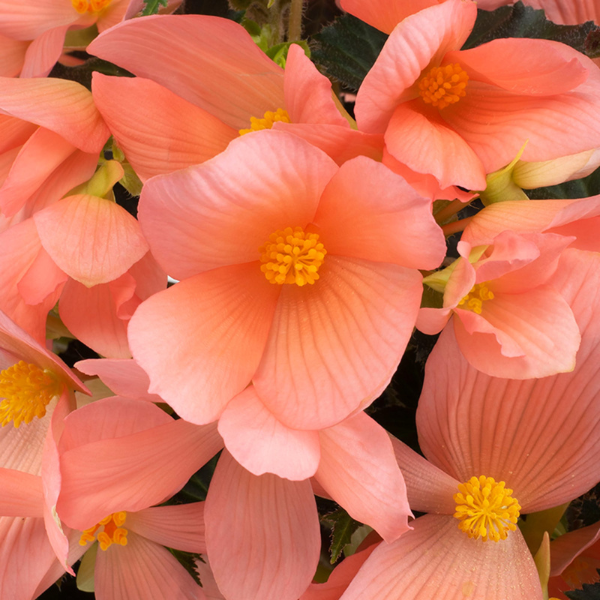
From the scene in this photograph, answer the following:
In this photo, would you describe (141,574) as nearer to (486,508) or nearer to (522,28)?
(486,508)

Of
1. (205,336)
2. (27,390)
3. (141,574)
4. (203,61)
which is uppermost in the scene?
(203,61)

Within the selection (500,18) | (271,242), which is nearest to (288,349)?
(271,242)

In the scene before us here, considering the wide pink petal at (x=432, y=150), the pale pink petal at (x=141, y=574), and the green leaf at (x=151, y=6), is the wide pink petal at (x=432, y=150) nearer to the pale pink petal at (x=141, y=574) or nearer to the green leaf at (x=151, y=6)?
the green leaf at (x=151, y=6)

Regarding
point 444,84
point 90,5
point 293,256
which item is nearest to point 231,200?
point 293,256

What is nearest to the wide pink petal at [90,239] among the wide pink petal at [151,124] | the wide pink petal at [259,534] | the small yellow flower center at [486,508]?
the wide pink petal at [151,124]

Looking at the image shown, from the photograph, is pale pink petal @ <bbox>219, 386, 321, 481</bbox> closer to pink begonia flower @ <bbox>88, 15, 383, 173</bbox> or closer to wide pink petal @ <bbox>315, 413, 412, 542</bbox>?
wide pink petal @ <bbox>315, 413, 412, 542</bbox>

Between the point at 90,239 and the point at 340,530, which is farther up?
the point at 90,239

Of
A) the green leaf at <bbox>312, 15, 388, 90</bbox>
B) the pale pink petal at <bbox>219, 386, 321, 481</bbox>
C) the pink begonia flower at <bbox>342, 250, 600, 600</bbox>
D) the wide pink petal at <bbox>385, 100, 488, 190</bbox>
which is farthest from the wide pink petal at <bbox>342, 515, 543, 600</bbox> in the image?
the green leaf at <bbox>312, 15, 388, 90</bbox>
